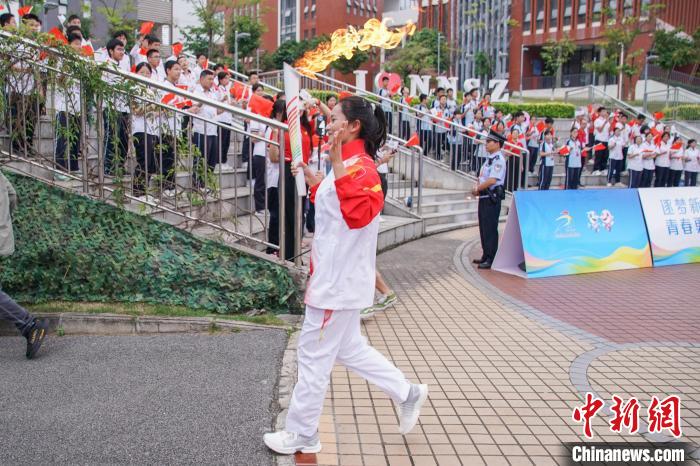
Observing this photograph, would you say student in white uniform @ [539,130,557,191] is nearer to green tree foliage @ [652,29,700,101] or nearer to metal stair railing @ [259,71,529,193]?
metal stair railing @ [259,71,529,193]

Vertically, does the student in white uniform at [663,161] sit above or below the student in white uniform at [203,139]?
below

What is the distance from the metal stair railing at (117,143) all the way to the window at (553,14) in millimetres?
49638

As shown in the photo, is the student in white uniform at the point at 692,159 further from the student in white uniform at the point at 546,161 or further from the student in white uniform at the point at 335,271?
the student in white uniform at the point at 335,271

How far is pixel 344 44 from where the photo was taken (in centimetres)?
658

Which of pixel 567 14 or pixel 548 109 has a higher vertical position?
pixel 567 14

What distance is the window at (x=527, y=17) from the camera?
5259 cm

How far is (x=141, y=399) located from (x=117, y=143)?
2821 mm

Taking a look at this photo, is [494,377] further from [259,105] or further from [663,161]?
[663,161]

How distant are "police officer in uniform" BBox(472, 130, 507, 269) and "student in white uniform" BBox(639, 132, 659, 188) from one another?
9.62 meters

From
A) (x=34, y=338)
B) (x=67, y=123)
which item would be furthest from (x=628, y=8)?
(x=34, y=338)

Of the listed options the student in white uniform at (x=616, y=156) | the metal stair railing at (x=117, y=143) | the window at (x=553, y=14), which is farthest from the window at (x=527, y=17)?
the metal stair railing at (x=117, y=143)

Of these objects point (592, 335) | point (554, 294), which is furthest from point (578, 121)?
point (592, 335)

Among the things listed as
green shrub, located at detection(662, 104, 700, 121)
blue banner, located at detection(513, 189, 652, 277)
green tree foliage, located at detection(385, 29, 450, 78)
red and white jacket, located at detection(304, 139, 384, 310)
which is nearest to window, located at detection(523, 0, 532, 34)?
green tree foliage, located at detection(385, 29, 450, 78)

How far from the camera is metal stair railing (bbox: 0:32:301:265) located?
618 cm
